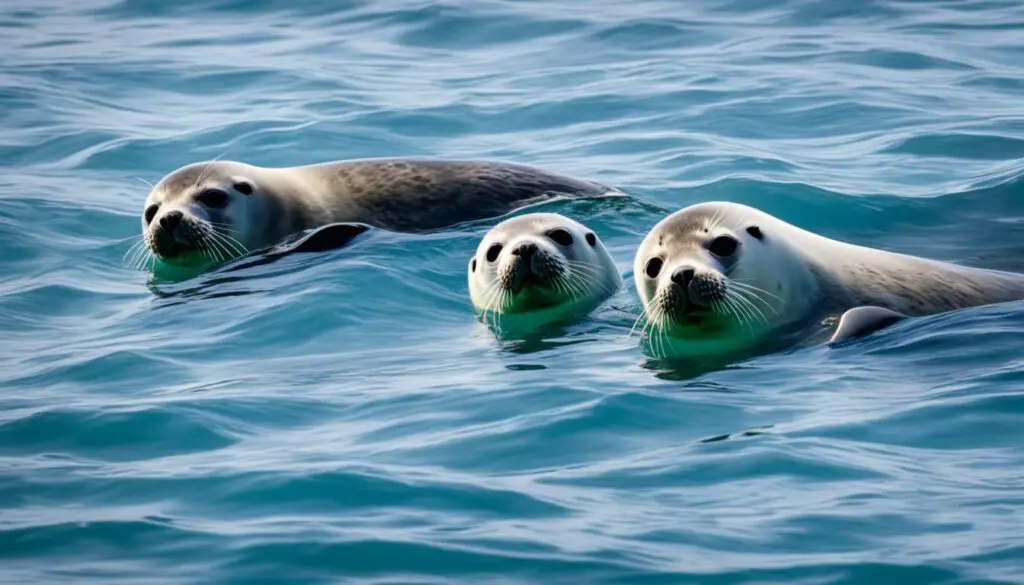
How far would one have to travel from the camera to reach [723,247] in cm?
880

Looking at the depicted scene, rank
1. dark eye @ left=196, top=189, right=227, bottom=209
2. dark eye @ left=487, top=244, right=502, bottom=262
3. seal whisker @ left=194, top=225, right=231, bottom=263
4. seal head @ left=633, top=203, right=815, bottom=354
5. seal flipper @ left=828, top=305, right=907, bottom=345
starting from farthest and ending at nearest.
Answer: dark eye @ left=196, top=189, right=227, bottom=209
seal whisker @ left=194, top=225, right=231, bottom=263
dark eye @ left=487, top=244, right=502, bottom=262
seal head @ left=633, top=203, right=815, bottom=354
seal flipper @ left=828, top=305, right=907, bottom=345

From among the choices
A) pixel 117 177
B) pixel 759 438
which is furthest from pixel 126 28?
pixel 759 438

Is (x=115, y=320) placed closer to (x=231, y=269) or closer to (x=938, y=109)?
(x=231, y=269)

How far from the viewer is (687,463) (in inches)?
267

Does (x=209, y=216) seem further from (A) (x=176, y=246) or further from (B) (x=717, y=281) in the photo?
(B) (x=717, y=281)

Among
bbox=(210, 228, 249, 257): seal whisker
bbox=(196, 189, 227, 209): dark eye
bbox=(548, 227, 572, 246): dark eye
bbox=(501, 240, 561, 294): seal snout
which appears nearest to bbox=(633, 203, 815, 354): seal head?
bbox=(501, 240, 561, 294): seal snout

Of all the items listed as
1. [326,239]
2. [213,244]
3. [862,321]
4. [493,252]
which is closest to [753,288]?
[862,321]

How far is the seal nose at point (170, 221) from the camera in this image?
1095cm

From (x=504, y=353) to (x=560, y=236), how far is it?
3.61 feet

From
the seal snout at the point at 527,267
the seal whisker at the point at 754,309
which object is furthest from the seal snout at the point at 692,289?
the seal snout at the point at 527,267

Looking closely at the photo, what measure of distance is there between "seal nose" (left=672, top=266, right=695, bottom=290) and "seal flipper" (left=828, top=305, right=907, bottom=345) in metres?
0.71

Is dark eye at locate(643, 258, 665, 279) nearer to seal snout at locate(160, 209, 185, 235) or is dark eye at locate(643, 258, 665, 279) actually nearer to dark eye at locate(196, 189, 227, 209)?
seal snout at locate(160, 209, 185, 235)

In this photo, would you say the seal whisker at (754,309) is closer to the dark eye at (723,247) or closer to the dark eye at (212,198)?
the dark eye at (723,247)

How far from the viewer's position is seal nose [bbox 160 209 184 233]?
11.0m
